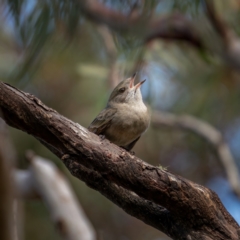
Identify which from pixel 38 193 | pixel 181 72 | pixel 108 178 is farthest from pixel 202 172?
pixel 108 178

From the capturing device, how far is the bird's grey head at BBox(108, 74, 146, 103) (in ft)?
10.0

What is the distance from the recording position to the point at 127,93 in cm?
311

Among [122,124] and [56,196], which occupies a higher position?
[122,124]

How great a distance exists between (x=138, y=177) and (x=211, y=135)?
2489 mm

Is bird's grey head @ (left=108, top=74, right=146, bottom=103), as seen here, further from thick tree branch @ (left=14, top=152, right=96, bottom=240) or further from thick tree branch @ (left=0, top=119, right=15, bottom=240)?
thick tree branch @ (left=0, top=119, right=15, bottom=240)

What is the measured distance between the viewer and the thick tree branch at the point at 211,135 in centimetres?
397

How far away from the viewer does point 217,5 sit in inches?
140

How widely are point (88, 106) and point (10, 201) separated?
4363mm

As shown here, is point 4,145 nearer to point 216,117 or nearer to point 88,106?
point 88,106

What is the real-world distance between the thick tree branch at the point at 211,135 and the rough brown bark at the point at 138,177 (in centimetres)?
206

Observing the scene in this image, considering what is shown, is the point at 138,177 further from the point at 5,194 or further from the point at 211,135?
the point at 211,135

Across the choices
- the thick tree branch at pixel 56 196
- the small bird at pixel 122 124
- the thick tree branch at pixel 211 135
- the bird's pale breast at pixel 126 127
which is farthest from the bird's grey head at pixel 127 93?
the thick tree branch at pixel 211 135

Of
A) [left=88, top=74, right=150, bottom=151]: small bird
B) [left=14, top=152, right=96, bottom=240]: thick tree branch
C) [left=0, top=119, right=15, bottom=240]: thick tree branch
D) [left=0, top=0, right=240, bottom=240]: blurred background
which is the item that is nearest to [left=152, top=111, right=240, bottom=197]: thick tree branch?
[left=0, top=0, right=240, bottom=240]: blurred background

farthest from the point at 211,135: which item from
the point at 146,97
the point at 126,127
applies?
the point at 126,127
